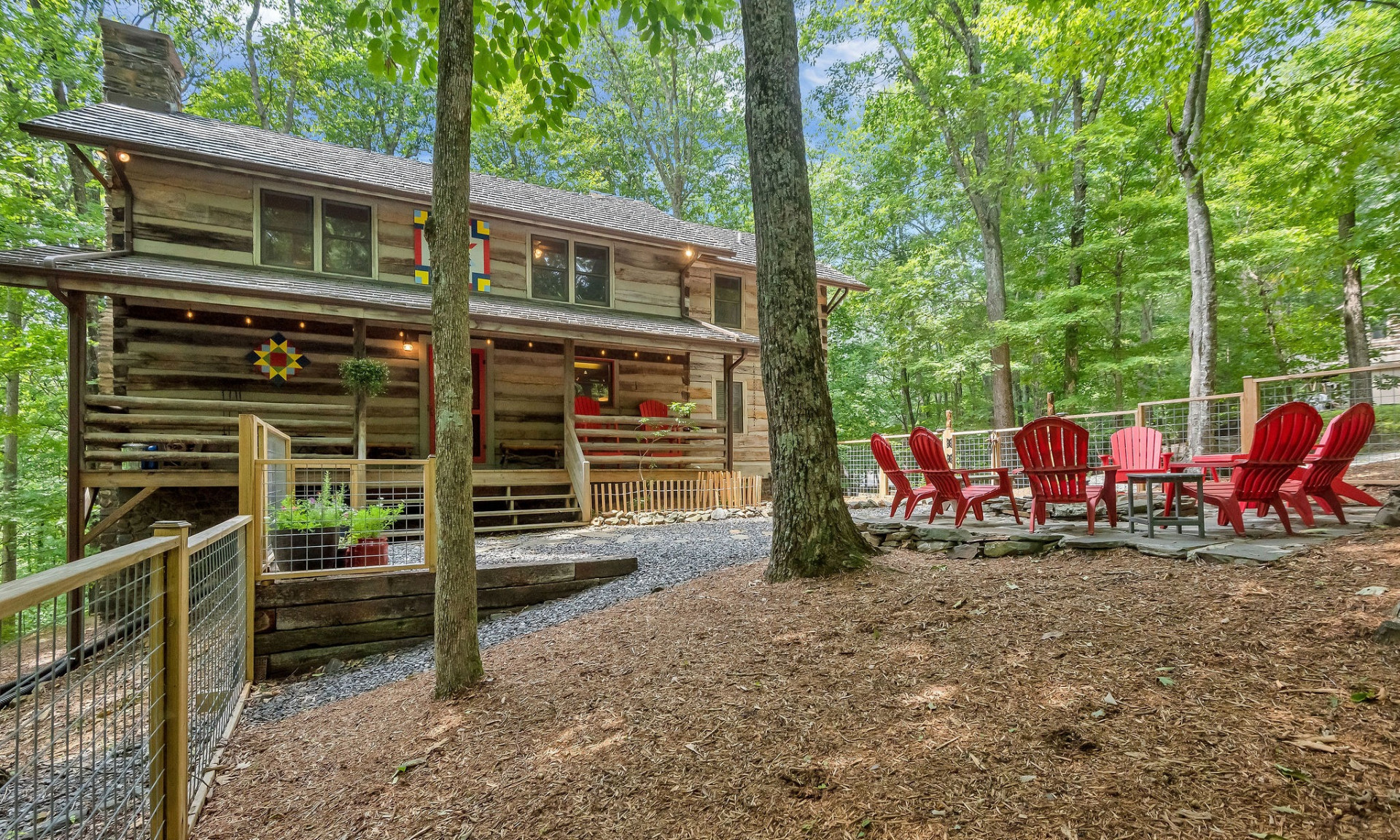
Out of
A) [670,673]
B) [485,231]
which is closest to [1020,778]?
[670,673]

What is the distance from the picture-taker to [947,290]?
20828mm

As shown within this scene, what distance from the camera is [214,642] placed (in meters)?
3.35

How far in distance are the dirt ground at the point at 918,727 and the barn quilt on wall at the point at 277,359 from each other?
318 inches

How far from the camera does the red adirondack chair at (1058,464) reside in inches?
205

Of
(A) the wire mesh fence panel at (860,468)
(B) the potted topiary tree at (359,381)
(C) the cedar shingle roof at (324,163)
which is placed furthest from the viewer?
(A) the wire mesh fence panel at (860,468)

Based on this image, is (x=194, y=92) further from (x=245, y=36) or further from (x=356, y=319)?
(x=356, y=319)

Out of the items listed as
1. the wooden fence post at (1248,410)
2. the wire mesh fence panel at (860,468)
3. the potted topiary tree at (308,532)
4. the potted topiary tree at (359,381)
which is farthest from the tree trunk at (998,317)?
the potted topiary tree at (308,532)

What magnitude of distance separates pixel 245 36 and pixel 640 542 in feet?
73.4

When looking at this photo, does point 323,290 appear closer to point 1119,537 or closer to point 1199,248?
point 1119,537

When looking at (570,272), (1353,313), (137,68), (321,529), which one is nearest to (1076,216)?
(1353,313)

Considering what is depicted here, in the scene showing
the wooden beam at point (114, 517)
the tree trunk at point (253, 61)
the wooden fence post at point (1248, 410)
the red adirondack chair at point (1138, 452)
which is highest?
the tree trunk at point (253, 61)

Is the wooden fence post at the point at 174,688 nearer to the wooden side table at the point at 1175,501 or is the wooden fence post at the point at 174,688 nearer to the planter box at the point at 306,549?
the planter box at the point at 306,549

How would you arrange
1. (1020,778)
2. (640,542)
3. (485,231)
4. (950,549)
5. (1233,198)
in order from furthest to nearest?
(1233,198)
(485,231)
(640,542)
(950,549)
(1020,778)

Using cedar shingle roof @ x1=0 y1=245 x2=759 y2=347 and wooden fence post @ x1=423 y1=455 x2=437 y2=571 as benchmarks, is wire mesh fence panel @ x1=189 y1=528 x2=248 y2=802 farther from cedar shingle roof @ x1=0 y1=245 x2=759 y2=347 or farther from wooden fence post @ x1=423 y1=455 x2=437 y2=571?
cedar shingle roof @ x1=0 y1=245 x2=759 y2=347
